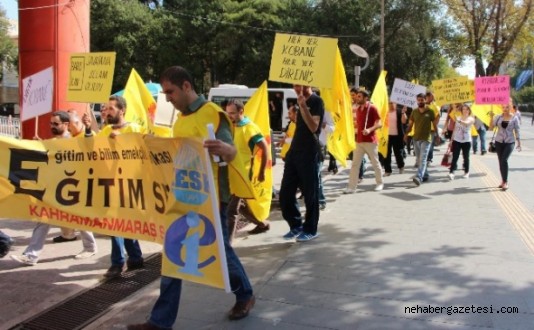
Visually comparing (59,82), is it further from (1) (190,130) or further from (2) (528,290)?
(2) (528,290)

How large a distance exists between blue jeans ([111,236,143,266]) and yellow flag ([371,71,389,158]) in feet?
19.5

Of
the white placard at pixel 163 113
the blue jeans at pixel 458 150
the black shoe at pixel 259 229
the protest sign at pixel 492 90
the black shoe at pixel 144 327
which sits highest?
the protest sign at pixel 492 90

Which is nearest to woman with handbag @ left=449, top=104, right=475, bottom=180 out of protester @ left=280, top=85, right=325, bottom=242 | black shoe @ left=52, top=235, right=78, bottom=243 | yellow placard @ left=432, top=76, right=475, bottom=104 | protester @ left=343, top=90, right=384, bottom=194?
yellow placard @ left=432, top=76, right=475, bottom=104

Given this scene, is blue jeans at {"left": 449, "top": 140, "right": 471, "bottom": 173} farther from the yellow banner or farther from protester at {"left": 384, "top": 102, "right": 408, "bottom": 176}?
the yellow banner

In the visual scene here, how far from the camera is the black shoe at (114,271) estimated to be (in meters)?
4.81

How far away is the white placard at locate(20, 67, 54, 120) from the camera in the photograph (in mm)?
5655

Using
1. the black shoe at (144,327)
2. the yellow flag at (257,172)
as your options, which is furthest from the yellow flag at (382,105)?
the black shoe at (144,327)

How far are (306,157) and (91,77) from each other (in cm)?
275

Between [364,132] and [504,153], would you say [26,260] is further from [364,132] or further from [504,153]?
[504,153]

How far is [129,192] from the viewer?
12.9 ft

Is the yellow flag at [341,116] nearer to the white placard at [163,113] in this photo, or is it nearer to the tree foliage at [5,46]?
the white placard at [163,113]

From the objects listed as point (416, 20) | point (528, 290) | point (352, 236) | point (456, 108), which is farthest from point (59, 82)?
point (416, 20)

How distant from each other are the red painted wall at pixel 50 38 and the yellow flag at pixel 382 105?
5371mm

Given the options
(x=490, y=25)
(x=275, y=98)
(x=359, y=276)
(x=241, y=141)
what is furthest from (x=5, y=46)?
(x=359, y=276)
